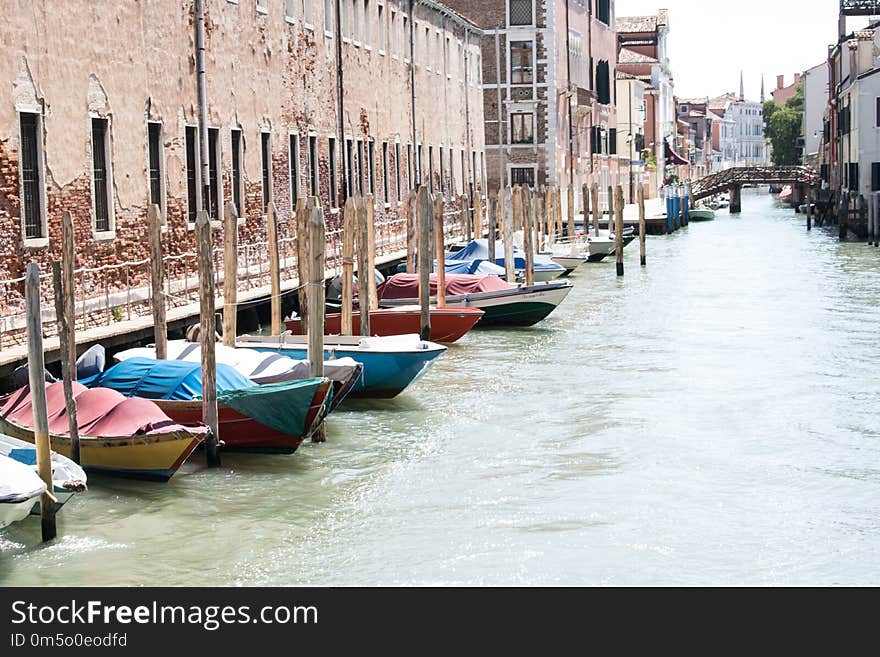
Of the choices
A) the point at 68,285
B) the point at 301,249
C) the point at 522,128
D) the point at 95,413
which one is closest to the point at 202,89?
the point at 301,249

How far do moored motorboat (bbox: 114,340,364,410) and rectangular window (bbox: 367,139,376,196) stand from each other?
560 inches

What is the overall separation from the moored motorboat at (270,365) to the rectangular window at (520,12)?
110ft

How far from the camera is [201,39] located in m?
18.4

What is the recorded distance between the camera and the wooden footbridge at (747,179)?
62384 millimetres

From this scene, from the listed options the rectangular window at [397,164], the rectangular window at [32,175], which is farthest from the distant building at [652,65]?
the rectangular window at [32,175]

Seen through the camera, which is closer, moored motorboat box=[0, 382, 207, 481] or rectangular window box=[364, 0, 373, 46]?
moored motorboat box=[0, 382, 207, 481]

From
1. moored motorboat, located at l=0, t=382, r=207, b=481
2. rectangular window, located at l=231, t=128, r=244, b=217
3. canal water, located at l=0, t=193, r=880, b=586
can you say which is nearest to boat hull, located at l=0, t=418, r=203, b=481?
moored motorboat, located at l=0, t=382, r=207, b=481

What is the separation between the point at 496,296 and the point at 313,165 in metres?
4.42

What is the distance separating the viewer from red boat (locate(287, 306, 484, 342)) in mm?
18156

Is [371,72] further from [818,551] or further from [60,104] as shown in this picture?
[818,551]

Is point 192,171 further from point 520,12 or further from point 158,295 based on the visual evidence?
point 520,12

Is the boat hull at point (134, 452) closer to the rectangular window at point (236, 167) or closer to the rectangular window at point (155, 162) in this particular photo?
the rectangular window at point (155, 162)

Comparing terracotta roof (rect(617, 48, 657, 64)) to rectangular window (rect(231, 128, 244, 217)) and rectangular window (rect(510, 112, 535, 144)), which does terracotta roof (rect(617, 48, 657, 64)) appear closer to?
rectangular window (rect(510, 112, 535, 144))

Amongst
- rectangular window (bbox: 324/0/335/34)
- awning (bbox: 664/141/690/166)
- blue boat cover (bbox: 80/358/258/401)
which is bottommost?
blue boat cover (bbox: 80/358/258/401)
